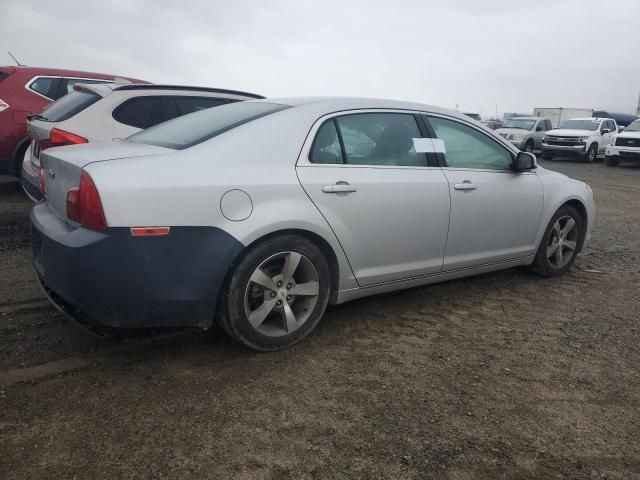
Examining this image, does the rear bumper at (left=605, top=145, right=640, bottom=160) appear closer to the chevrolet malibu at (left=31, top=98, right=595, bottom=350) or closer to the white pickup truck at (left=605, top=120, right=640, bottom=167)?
the white pickup truck at (left=605, top=120, right=640, bottom=167)

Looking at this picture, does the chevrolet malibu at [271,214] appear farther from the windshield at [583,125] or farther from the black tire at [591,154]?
the windshield at [583,125]

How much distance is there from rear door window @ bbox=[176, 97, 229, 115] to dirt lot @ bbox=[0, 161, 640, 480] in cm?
283

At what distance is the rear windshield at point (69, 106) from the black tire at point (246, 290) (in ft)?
11.6

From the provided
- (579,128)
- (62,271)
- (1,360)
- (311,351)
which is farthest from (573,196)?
(579,128)

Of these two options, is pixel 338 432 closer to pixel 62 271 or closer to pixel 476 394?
pixel 476 394

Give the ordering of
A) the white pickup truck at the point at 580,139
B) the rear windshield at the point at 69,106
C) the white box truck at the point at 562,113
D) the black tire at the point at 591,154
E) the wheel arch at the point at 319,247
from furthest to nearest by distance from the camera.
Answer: the white box truck at the point at 562,113 < the black tire at the point at 591,154 < the white pickup truck at the point at 580,139 < the rear windshield at the point at 69,106 < the wheel arch at the point at 319,247

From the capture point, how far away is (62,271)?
274 centimetres

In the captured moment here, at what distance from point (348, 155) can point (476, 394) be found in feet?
5.26

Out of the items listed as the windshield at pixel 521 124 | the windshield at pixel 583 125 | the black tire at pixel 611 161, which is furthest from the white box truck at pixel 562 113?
the black tire at pixel 611 161

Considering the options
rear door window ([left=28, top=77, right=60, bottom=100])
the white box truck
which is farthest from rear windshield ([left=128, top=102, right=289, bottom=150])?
the white box truck

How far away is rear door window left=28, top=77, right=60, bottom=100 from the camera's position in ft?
24.0

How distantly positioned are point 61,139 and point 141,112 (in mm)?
942

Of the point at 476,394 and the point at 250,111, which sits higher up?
the point at 250,111

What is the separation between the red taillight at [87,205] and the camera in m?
2.61
